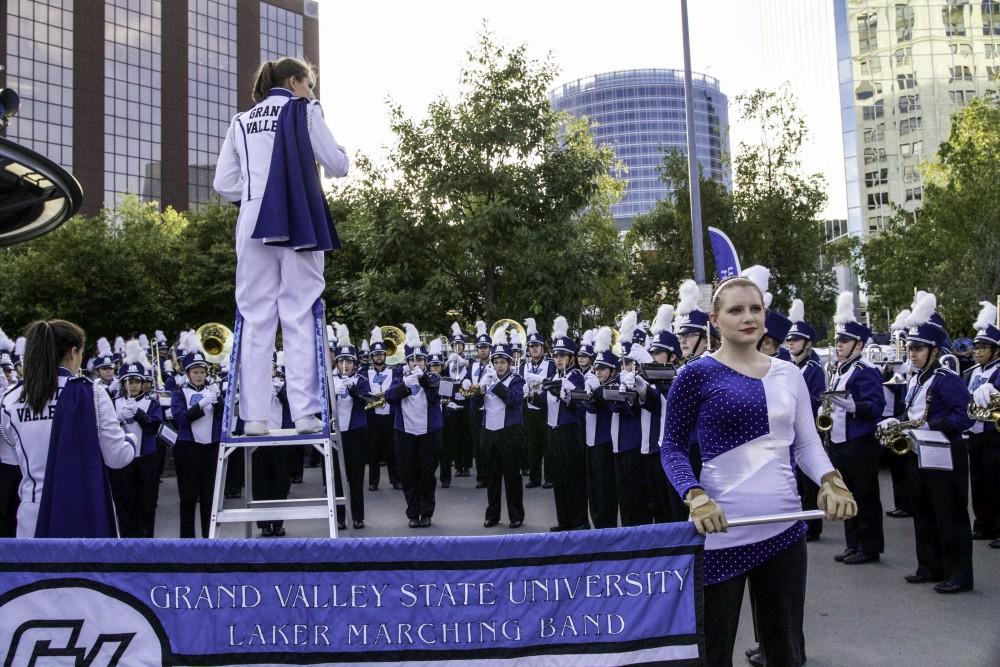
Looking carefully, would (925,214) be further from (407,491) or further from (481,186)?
(407,491)

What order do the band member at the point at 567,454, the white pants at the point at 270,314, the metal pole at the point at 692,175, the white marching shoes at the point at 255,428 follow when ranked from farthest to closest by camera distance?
the metal pole at the point at 692,175
the band member at the point at 567,454
the white pants at the point at 270,314
the white marching shoes at the point at 255,428

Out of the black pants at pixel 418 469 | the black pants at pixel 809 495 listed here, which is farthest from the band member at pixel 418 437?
the black pants at pixel 809 495

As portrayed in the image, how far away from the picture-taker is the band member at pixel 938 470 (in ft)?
22.7

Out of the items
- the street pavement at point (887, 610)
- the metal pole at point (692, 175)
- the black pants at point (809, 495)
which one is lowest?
the street pavement at point (887, 610)

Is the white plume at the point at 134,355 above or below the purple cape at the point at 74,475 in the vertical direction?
above

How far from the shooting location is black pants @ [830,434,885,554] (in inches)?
317

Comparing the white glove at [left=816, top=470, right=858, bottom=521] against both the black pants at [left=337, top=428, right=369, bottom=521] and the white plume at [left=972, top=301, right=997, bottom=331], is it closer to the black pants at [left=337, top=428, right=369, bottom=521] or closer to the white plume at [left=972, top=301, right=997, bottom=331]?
the white plume at [left=972, top=301, right=997, bottom=331]

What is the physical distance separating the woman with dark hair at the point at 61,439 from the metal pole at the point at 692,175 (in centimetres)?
1410

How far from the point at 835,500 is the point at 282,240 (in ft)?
10.1

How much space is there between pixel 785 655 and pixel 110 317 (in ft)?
110

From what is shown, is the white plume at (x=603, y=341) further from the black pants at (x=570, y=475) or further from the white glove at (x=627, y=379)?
the black pants at (x=570, y=475)

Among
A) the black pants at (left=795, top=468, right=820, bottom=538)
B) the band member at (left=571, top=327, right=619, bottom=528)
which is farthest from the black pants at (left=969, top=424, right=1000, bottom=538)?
the band member at (left=571, top=327, right=619, bottom=528)

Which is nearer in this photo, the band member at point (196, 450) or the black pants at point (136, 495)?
the black pants at point (136, 495)

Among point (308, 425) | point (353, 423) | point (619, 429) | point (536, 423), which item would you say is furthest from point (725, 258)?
point (536, 423)
